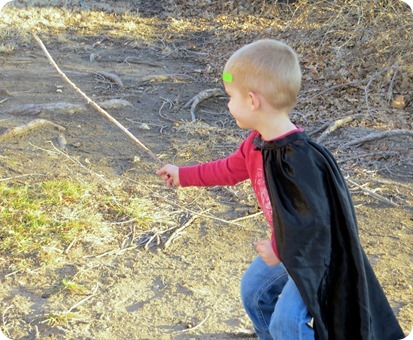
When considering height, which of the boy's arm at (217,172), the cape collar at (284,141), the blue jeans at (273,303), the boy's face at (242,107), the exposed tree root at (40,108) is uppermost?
the boy's face at (242,107)

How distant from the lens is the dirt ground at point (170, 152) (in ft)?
10.5

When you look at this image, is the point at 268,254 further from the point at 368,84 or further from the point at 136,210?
the point at 368,84

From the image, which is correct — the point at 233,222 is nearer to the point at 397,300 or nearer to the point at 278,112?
the point at 397,300

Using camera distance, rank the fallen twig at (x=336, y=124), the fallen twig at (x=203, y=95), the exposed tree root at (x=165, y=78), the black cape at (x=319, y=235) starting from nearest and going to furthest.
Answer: the black cape at (x=319, y=235)
the fallen twig at (x=336, y=124)
the fallen twig at (x=203, y=95)
the exposed tree root at (x=165, y=78)

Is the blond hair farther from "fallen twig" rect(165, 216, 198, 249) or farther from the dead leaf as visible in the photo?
the dead leaf

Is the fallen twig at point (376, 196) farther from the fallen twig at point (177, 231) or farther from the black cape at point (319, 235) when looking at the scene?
the black cape at point (319, 235)

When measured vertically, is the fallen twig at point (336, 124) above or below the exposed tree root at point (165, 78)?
above

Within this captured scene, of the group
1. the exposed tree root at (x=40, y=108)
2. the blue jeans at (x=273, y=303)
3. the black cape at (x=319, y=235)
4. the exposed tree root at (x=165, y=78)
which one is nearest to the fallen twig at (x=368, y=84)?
the exposed tree root at (x=165, y=78)

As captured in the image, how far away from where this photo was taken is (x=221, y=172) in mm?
2615

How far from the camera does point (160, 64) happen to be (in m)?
8.16

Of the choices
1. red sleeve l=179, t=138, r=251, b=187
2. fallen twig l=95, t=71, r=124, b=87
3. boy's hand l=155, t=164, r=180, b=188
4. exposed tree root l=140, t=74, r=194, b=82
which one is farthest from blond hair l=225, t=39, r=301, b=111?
exposed tree root l=140, t=74, r=194, b=82

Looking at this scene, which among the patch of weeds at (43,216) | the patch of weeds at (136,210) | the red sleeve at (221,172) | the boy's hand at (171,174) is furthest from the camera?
the patch of weeds at (136,210)

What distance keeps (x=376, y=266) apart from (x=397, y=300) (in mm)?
339

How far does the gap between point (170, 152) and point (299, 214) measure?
321 cm
